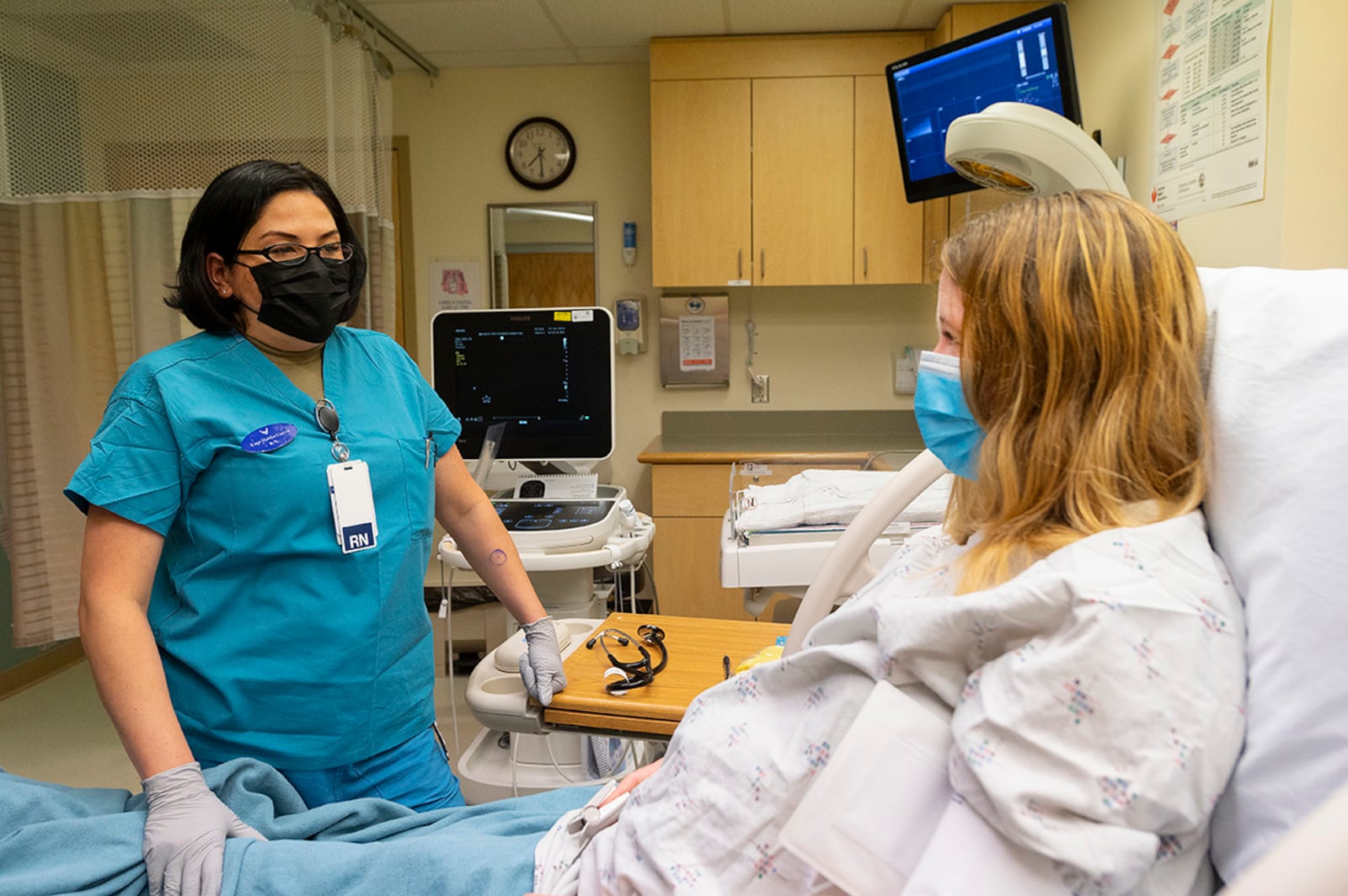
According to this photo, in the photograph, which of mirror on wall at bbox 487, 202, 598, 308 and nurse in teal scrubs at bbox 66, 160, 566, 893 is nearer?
nurse in teal scrubs at bbox 66, 160, 566, 893

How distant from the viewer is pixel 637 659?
4.98 feet

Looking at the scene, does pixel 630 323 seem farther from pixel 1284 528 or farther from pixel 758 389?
pixel 1284 528

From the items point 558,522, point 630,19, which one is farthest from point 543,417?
point 630,19

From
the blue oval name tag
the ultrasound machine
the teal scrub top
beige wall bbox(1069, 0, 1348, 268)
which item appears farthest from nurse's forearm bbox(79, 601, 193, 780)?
beige wall bbox(1069, 0, 1348, 268)

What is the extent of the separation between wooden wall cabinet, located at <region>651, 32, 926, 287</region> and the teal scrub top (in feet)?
8.61

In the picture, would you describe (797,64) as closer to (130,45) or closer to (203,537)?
(130,45)

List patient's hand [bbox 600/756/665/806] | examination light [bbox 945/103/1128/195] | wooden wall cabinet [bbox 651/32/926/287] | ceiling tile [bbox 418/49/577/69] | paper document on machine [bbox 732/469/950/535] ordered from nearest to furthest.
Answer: patient's hand [bbox 600/756/665/806]
examination light [bbox 945/103/1128/195]
paper document on machine [bbox 732/469/950/535]
wooden wall cabinet [bbox 651/32/926/287]
ceiling tile [bbox 418/49/577/69]

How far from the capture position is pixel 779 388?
422cm

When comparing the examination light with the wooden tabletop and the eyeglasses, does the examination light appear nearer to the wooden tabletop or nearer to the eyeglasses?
the wooden tabletop

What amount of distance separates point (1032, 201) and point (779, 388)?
3338mm

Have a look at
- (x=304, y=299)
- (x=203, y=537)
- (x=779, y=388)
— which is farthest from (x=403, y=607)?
(x=779, y=388)

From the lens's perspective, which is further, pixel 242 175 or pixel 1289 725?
pixel 242 175

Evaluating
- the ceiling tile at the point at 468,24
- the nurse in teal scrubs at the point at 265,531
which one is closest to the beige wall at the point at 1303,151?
the nurse in teal scrubs at the point at 265,531

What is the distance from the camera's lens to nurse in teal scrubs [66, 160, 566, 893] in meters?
1.19
